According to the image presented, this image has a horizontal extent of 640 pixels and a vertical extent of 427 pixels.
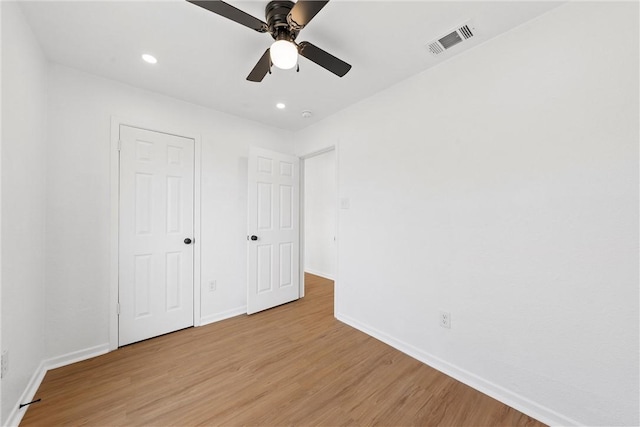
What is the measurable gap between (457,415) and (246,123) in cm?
345

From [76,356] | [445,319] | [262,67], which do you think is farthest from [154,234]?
[445,319]

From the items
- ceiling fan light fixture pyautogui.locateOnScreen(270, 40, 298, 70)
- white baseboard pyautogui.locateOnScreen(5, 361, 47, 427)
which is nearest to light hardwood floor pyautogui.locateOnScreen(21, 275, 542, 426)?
white baseboard pyautogui.locateOnScreen(5, 361, 47, 427)

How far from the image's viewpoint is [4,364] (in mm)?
1324

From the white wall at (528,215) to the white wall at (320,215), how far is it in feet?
7.77

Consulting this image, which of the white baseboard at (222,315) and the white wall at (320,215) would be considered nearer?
the white baseboard at (222,315)

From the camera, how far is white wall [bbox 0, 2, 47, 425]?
1.34 m

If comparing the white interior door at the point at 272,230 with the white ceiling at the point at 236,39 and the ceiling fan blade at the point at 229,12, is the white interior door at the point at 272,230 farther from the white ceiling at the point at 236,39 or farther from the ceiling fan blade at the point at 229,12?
the ceiling fan blade at the point at 229,12

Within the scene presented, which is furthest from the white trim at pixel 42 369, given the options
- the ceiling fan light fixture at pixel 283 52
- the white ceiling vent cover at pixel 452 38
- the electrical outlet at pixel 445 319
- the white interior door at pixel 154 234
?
the white ceiling vent cover at pixel 452 38

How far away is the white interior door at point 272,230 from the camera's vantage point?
2979 millimetres

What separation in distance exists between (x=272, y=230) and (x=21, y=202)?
210cm

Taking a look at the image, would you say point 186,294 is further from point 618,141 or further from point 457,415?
point 618,141

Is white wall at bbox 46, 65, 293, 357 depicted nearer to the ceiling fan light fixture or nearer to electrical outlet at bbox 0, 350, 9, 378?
electrical outlet at bbox 0, 350, 9, 378

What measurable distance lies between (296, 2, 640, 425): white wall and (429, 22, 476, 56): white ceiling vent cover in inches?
6.8

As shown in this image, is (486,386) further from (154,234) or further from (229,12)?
(154,234)
